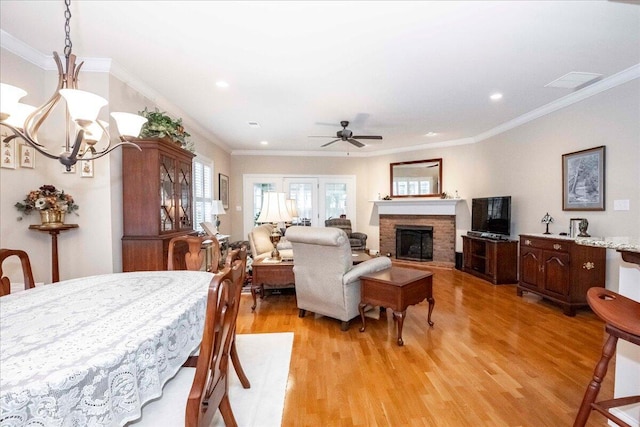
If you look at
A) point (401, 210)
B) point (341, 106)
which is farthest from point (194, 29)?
point (401, 210)

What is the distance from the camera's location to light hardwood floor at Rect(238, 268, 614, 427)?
1816mm

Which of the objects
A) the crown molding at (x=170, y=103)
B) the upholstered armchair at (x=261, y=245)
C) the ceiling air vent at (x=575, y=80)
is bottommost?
the upholstered armchair at (x=261, y=245)

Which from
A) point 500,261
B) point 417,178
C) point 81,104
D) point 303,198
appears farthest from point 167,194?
point 417,178

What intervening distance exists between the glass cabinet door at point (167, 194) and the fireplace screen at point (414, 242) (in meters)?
5.04

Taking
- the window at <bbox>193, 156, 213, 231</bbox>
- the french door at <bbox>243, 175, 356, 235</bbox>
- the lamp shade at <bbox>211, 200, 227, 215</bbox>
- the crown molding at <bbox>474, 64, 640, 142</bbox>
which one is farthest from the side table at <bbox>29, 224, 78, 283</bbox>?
the crown molding at <bbox>474, 64, 640, 142</bbox>

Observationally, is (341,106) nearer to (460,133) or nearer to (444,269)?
(460,133)

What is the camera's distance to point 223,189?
6.49m

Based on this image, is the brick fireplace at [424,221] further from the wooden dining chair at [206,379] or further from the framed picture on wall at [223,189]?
the wooden dining chair at [206,379]

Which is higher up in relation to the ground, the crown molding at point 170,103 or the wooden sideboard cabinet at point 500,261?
the crown molding at point 170,103

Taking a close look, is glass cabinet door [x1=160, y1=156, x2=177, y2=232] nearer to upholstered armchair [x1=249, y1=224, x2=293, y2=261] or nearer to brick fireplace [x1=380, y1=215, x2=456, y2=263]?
upholstered armchair [x1=249, y1=224, x2=293, y2=261]

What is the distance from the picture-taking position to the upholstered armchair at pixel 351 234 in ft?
21.8

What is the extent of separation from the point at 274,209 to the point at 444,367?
2220 millimetres

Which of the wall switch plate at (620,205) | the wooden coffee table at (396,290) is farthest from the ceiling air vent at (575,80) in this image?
the wooden coffee table at (396,290)

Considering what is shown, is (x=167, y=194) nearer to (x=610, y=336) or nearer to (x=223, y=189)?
(x=223, y=189)
